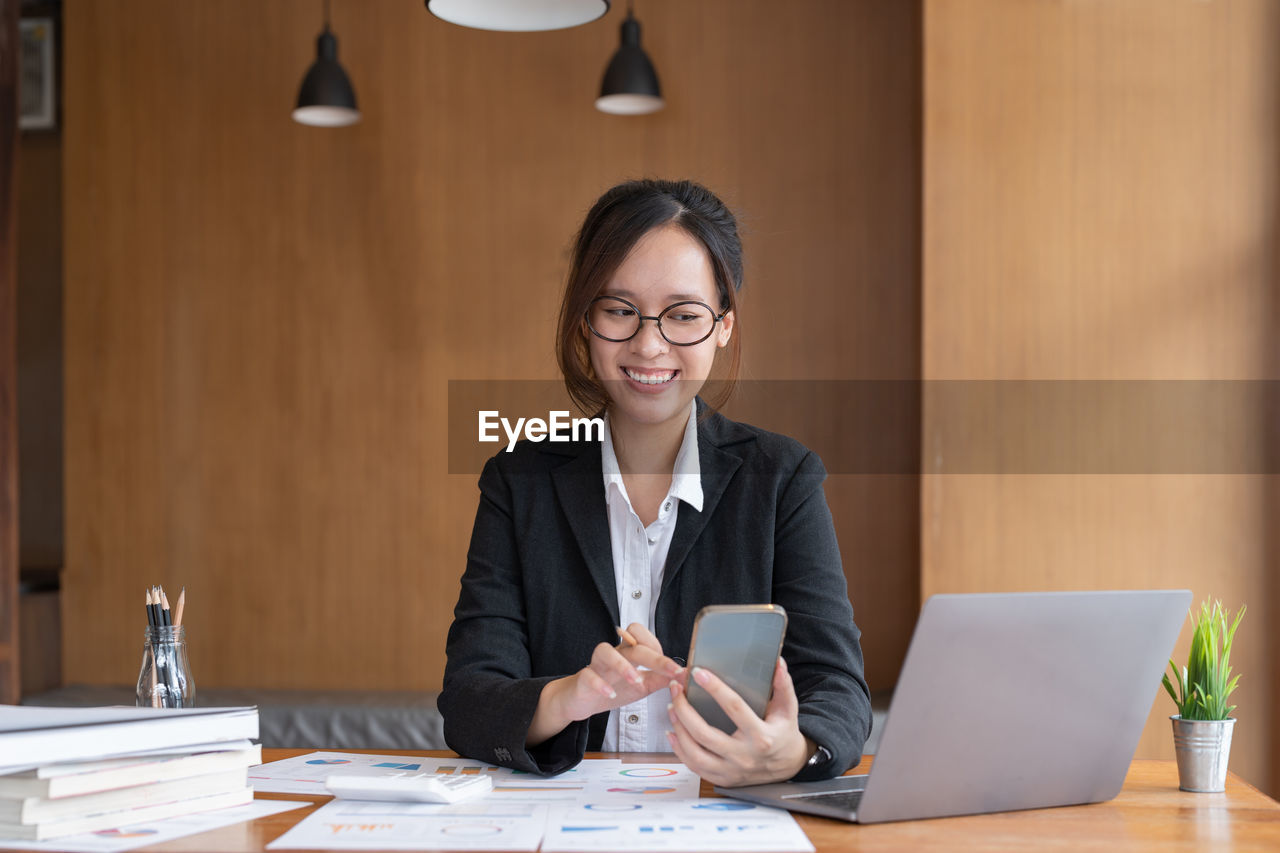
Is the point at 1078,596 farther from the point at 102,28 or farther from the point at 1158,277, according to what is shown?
the point at 102,28

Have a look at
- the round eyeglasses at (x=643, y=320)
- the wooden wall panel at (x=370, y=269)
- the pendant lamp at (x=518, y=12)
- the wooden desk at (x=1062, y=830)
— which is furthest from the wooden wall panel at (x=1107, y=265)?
the wooden desk at (x=1062, y=830)

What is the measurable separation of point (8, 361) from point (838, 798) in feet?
9.40

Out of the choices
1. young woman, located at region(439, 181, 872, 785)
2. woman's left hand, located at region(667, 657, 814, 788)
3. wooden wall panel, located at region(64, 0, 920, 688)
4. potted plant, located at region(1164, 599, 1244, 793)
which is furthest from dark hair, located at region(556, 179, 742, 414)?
wooden wall panel, located at region(64, 0, 920, 688)

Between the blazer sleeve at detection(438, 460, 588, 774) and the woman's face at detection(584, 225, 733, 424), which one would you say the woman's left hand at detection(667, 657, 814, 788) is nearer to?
the blazer sleeve at detection(438, 460, 588, 774)

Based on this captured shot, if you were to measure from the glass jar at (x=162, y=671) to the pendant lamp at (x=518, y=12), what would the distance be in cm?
113

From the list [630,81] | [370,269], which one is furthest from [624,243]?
[370,269]

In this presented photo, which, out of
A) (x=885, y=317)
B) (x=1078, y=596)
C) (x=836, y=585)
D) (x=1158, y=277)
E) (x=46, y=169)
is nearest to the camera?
(x=1078, y=596)

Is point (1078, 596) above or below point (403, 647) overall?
above

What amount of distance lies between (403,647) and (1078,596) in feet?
9.69

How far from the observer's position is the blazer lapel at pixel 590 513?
1484 mm

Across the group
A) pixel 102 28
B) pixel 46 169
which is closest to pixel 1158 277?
pixel 102 28

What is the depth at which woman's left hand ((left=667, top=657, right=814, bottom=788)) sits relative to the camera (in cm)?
104

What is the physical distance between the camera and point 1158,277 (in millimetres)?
2842

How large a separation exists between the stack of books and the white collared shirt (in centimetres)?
52
